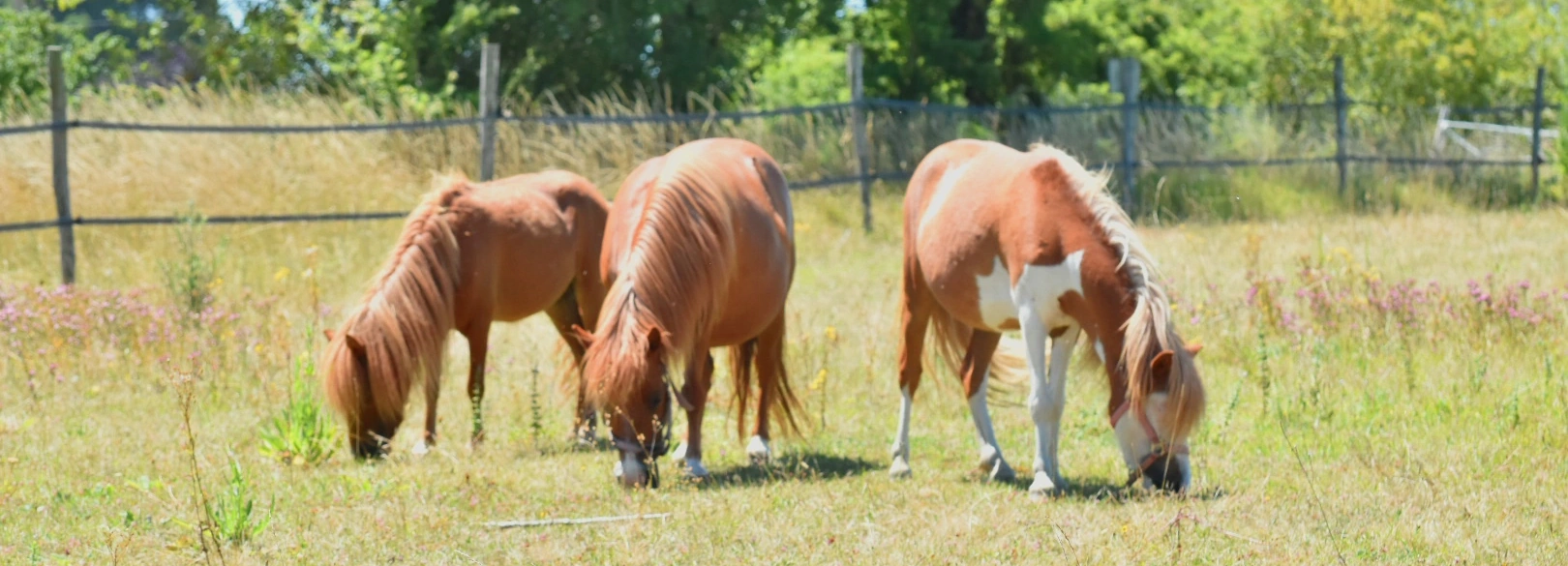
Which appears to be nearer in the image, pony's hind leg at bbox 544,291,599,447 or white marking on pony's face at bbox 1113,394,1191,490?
white marking on pony's face at bbox 1113,394,1191,490

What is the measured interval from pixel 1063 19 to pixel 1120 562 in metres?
16.8

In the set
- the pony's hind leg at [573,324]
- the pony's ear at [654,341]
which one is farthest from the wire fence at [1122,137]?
the pony's ear at [654,341]

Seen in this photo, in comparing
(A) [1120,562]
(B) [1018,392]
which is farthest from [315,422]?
(A) [1120,562]

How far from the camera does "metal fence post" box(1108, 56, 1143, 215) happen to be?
1495 centimetres

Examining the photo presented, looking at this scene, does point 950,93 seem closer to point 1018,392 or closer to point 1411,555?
point 1018,392

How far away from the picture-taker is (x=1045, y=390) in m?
5.08

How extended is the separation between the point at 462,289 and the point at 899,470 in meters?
2.15

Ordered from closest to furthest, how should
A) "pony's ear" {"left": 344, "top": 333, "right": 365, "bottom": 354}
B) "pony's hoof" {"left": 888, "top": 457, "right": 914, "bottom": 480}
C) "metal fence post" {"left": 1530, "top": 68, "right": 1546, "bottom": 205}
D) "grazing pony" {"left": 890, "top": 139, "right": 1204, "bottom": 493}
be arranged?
"grazing pony" {"left": 890, "top": 139, "right": 1204, "bottom": 493}, "pony's hoof" {"left": 888, "top": 457, "right": 914, "bottom": 480}, "pony's ear" {"left": 344, "top": 333, "right": 365, "bottom": 354}, "metal fence post" {"left": 1530, "top": 68, "right": 1546, "bottom": 205}

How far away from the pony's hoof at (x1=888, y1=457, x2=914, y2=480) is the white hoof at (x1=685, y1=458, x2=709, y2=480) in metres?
0.70

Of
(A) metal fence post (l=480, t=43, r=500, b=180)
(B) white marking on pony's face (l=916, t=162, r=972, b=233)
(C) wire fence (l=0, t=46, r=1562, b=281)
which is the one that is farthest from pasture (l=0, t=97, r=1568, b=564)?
(C) wire fence (l=0, t=46, r=1562, b=281)

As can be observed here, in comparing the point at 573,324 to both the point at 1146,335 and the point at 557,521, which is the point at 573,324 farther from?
the point at 1146,335

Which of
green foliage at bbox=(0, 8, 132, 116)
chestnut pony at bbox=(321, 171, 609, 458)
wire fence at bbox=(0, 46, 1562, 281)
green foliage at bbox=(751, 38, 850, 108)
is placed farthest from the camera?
green foliage at bbox=(751, 38, 850, 108)

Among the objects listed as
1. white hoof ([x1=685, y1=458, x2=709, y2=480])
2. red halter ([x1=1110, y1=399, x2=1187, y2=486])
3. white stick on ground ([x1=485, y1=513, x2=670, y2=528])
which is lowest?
white hoof ([x1=685, y1=458, x2=709, y2=480])

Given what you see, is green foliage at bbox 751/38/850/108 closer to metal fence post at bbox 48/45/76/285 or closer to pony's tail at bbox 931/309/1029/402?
metal fence post at bbox 48/45/76/285
